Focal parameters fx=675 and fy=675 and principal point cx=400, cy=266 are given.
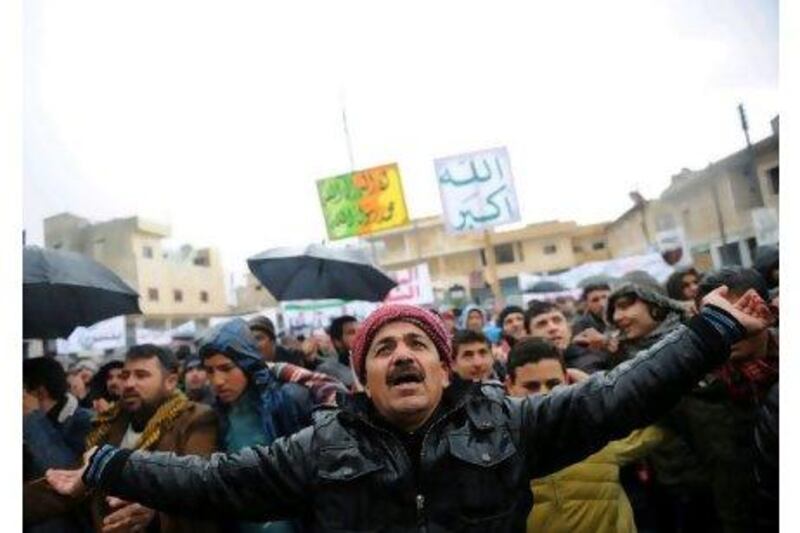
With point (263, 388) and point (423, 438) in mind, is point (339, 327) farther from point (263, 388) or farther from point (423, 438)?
point (423, 438)

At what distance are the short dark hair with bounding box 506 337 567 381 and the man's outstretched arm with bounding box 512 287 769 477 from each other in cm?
109

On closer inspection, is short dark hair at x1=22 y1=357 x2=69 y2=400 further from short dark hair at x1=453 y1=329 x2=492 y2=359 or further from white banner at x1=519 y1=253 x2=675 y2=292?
white banner at x1=519 y1=253 x2=675 y2=292

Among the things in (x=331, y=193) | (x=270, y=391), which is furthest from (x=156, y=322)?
(x=270, y=391)

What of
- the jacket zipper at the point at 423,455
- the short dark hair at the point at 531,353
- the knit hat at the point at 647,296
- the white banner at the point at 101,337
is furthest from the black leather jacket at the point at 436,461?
the white banner at the point at 101,337

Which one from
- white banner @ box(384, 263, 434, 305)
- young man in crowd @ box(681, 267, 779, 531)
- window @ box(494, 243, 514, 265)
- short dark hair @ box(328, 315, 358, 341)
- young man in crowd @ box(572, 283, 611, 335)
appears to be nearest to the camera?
young man in crowd @ box(681, 267, 779, 531)

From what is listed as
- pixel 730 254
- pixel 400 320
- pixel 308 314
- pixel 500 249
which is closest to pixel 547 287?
pixel 308 314

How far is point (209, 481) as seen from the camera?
1748 mm

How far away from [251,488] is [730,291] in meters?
1.58

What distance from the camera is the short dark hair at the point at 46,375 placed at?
12.3 feet

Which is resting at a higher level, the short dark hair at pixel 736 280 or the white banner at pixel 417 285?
the white banner at pixel 417 285

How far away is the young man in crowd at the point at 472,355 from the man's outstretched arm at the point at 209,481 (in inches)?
84.1

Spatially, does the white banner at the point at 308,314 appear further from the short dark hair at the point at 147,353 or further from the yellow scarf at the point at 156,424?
the yellow scarf at the point at 156,424

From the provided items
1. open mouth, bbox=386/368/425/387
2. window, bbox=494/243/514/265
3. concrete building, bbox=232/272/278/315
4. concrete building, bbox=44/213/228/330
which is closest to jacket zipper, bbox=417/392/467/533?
open mouth, bbox=386/368/425/387

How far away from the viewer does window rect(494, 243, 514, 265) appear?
4459 cm
